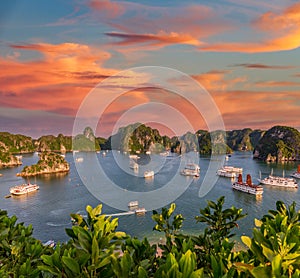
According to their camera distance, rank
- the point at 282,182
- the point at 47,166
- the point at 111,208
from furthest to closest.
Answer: the point at 47,166 < the point at 282,182 < the point at 111,208

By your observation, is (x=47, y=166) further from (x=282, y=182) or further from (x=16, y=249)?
(x=16, y=249)

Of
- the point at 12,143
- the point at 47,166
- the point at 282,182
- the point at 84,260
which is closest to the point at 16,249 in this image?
the point at 84,260

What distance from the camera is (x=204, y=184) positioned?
245ft

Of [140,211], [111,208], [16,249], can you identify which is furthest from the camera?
[111,208]

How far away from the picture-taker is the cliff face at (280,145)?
139875 millimetres

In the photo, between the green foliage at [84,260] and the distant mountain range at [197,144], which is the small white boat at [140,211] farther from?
the distant mountain range at [197,144]

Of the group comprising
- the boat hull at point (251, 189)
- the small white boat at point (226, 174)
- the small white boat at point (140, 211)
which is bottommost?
the small white boat at point (140, 211)

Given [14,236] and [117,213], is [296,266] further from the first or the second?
[117,213]

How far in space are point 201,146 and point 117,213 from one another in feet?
451

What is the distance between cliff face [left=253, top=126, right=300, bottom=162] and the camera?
139875 mm

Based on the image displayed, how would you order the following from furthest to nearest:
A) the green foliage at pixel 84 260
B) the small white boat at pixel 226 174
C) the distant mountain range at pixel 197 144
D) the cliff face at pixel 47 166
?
1. the distant mountain range at pixel 197 144
2. the cliff face at pixel 47 166
3. the small white boat at pixel 226 174
4. the green foliage at pixel 84 260

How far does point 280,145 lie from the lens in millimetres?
140875

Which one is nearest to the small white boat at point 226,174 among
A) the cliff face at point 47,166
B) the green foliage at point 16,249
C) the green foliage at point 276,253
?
the cliff face at point 47,166

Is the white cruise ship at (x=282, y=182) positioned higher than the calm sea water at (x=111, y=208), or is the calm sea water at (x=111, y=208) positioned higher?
the white cruise ship at (x=282, y=182)
